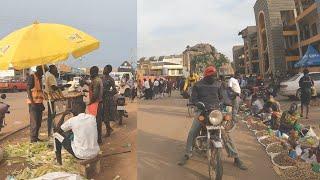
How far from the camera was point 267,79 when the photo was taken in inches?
494

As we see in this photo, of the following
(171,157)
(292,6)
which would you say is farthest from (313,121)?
(171,157)

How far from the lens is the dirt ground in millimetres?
6129

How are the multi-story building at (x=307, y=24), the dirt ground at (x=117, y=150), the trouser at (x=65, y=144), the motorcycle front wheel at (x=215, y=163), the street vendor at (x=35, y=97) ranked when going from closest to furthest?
the motorcycle front wheel at (x=215, y=163) < the trouser at (x=65, y=144) < the dirt ground at (x=117, y=150) < the street vendor at (x=35, y=97) < the multi-story building at (x=307, y=24)

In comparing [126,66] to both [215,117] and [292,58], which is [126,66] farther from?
[215,117]

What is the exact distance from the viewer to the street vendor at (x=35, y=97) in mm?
8062

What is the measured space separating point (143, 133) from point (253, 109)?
368cm

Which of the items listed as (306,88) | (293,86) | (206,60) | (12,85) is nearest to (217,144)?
(306,88)

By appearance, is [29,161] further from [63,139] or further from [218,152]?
[218,152]

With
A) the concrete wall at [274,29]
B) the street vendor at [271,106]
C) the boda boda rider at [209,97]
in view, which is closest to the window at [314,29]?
the concrete wall at [274,29]

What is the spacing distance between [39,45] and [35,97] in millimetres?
1952

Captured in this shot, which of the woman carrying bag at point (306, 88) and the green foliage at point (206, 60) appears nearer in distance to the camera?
the woman carrying bag at point (306, 88)

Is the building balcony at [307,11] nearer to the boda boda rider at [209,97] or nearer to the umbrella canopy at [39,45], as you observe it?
the boda boda rider at [209,97]

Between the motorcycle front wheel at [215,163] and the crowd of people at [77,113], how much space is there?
161 centimetres

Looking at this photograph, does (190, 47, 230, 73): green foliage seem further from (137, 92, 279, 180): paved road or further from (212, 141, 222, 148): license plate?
(212, 141, 222, 148): license plate
